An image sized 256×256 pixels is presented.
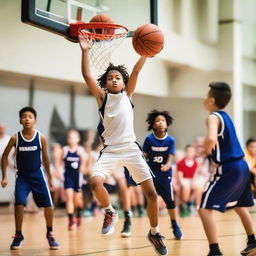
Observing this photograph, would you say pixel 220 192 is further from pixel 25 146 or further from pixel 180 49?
pixel 180 49

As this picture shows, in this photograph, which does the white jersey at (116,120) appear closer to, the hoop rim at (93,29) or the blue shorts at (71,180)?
the hoop rim at (93,29)

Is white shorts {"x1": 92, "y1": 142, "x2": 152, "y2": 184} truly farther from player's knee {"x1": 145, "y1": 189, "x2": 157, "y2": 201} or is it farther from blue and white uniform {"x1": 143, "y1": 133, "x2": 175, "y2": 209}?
blue and white uniform {"x1": 143, "y1": 133, "x2": 175, "y2": 209}

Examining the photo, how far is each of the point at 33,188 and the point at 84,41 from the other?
6.21 ft

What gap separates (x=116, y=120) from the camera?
6.08 meters

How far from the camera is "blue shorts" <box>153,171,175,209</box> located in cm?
811

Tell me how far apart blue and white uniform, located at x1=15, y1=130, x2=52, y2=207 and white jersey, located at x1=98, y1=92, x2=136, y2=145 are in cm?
139

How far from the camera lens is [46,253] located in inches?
265

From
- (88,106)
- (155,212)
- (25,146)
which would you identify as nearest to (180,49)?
(88,106)

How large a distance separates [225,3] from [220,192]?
38.0 ft

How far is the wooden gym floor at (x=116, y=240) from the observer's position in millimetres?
6746

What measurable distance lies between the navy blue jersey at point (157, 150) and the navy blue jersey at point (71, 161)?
1.98 meters

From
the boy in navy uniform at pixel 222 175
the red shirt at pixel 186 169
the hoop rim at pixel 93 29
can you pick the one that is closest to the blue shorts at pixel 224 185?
the boy in navy uniform at pixel 222 175

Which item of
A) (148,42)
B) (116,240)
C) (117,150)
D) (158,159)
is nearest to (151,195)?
(117,150)

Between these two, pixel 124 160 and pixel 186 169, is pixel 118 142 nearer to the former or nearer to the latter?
pixel 124 160
